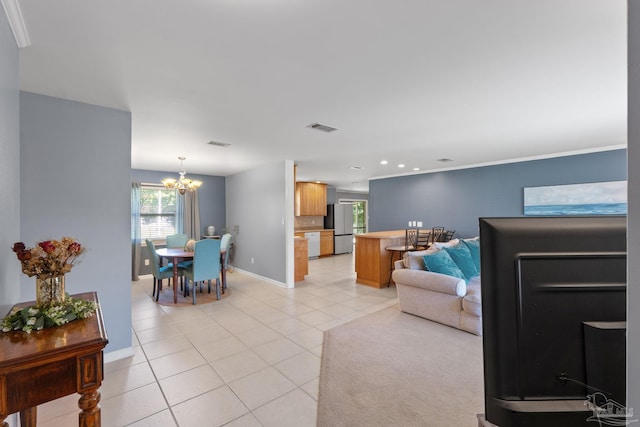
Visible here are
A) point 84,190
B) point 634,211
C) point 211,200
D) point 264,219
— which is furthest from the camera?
point 211,200

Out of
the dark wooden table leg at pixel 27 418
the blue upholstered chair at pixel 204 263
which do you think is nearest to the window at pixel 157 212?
the blue upholstered chair at pixel 204 263

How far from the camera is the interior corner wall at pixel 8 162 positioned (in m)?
1.38

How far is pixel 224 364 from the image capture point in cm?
258

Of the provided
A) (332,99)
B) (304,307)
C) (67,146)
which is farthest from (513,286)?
(304,307)

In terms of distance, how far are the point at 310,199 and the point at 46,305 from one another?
290 inches

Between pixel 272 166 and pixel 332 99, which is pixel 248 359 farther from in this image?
pixel 272 166

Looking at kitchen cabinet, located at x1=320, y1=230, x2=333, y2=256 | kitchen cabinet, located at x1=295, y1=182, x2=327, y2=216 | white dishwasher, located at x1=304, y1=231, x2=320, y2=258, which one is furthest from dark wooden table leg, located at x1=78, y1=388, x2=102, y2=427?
kitchen cabinet, located at x1=320, y1=230, x2=333, y2=256

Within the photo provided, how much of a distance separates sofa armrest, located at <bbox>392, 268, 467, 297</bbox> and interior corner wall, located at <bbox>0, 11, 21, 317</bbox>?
3.60 meters

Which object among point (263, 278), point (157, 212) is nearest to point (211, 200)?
point (157, 212)

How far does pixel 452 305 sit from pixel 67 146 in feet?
13.9

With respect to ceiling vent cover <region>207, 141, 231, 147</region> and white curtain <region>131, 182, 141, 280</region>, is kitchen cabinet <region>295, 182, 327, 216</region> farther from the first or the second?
ceiling vent cover <region>207, 141, 231, 147</region>

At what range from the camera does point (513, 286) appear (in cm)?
64

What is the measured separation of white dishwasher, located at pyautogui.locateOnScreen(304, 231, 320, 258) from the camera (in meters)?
8.55

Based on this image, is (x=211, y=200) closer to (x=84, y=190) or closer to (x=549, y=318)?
(x=84, y=190)
